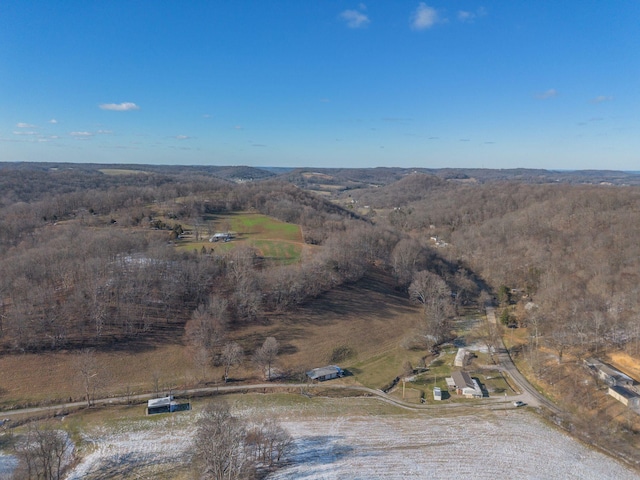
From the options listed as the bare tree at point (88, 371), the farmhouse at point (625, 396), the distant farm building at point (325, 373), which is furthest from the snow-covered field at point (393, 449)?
the farmhouse at point (625, 396)

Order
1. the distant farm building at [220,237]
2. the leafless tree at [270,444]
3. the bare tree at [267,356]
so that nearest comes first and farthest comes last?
the leafless tree at [270,444]
the bare tree at [267,356]
the distant farm building at [220,237]

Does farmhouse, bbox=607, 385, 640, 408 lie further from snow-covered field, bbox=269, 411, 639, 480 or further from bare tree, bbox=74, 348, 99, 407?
bare tree, bbox=74, 348, 99, 407

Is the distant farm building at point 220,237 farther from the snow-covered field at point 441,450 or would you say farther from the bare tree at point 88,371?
the snow-covered field at point 441,450

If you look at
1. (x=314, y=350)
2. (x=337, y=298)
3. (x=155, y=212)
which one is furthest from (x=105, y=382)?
(x=155, y=212)

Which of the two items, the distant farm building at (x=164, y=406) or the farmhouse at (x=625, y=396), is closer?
the farmhouse at (x=625, y=396)

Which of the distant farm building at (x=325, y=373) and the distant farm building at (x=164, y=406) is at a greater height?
the distant farm building at (x=164, y=406)

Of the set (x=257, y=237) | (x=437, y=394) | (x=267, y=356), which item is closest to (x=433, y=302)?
(x=437, y=394)
